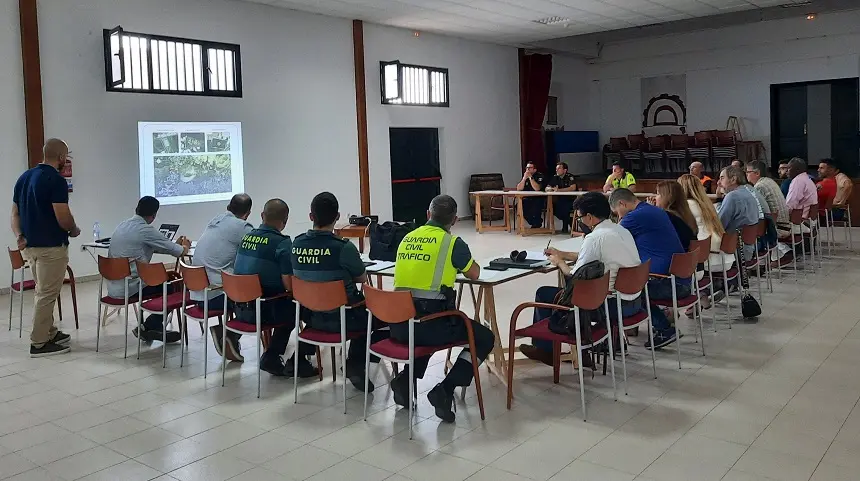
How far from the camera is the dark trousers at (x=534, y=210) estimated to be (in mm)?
11414

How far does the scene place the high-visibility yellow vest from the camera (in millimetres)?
3564

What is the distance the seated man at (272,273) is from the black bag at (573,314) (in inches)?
58.5

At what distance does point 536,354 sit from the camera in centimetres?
439

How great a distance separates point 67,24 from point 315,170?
3655 millimetres

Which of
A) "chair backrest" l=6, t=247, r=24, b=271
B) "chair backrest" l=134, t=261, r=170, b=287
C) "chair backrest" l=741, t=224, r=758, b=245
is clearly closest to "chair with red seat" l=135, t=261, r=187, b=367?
"chair backrest" l=134, t=261, r=170, b=287

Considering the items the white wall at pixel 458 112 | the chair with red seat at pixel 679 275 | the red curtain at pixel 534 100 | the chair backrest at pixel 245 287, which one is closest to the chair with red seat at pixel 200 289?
the chair backrest at pixel 245 287

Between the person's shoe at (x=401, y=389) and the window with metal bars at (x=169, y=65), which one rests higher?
the window with metal bars at (x=169, y=65)

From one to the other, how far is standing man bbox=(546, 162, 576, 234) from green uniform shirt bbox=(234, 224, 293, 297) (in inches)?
278

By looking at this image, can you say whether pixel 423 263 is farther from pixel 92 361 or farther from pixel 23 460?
pixel 92 361

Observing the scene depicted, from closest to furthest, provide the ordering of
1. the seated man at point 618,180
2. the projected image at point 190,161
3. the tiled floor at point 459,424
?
the tiled floor at point 459,424 < the projected image at point 190,161 < the seated man at point 618,180

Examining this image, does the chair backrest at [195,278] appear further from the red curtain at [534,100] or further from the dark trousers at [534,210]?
the red curtain at [534,100]

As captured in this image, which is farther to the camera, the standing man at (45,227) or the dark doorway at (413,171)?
the dark doorway at (413,171)

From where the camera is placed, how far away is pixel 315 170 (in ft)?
34.1

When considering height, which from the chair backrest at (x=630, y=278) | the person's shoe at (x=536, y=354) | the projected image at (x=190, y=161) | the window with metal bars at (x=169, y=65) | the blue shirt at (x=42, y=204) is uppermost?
the window with metal bars at (x=169, y=65)
